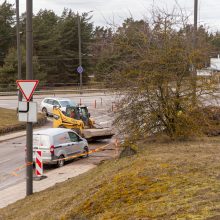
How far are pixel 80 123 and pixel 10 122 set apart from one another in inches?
359

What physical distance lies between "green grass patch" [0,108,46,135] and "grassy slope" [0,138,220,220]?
20155 mm

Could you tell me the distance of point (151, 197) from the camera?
7.50 meters

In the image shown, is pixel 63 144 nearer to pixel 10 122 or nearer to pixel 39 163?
pixel 39 163

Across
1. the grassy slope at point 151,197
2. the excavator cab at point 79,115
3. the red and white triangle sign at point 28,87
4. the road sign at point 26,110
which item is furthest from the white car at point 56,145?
the grassy slope at point 151,197

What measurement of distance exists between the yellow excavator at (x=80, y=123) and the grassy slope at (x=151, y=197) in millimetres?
13823

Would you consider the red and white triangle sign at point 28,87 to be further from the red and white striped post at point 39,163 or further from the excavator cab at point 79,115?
the excavator cab at point 79,115

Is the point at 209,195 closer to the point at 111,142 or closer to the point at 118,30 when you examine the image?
the point at 118,30

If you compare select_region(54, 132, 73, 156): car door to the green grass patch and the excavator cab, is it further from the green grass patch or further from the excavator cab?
the green grass patch

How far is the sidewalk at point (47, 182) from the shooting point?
14.2 m

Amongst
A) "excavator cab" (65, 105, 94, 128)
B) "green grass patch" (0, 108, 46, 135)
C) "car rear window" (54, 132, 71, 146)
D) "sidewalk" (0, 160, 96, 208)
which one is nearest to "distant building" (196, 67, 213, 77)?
"sidewalk" (0, 160, 96, 208)

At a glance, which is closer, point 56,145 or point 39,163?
point 39,163

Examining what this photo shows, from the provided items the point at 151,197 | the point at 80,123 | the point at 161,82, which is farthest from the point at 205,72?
the point at 80,123

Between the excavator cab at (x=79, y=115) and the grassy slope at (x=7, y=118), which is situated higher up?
the excavator cab at (x=79, y=115)

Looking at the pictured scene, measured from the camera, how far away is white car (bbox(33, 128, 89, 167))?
63.0ft
